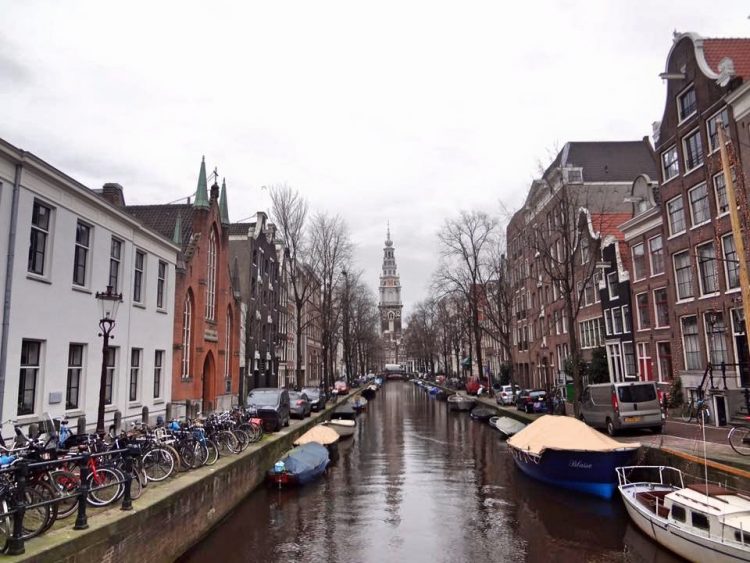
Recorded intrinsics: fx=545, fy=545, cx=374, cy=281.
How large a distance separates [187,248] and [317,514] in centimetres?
1741

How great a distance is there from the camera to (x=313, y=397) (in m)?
36.3

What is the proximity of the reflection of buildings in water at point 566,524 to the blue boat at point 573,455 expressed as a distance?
0.37m

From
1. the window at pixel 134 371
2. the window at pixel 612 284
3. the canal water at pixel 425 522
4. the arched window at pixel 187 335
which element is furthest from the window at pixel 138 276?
the window at pixel 612 284

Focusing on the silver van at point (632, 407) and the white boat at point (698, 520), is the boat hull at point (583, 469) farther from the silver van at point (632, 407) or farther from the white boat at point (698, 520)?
the silver van at point (632, 407)

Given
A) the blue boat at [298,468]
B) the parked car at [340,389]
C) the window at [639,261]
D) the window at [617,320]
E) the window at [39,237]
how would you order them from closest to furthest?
the window at [39,237] < the blue boat at [298,468] < the window at [639,261] < the window at [617,320] < the parked car at [340,389]

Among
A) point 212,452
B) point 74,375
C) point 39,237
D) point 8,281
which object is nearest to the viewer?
point 8,281

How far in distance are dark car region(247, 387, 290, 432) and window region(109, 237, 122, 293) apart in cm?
699

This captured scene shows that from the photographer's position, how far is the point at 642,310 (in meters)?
31.8

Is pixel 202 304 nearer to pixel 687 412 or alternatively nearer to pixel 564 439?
pixel 564 439

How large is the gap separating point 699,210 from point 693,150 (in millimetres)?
2946

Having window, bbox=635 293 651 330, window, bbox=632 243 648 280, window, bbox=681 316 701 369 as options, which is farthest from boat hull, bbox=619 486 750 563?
window, bbox=632 243 648 280

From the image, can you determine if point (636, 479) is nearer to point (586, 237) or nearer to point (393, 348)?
point (586, 237)

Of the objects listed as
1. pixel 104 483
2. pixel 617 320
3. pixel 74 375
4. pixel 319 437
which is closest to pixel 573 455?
pixel 319 437

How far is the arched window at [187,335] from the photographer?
27.4 meters
